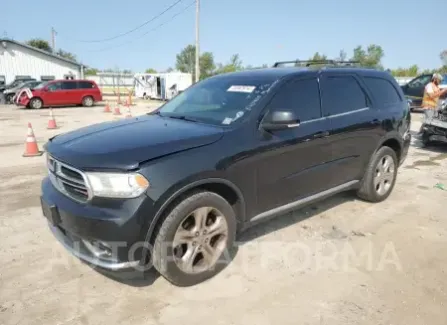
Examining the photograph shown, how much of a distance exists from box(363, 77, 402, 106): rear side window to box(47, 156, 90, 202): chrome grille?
12.0 feet

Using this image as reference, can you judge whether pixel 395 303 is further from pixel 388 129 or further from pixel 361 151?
pixel 388 129

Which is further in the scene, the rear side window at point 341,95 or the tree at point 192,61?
the tree at point 192,61

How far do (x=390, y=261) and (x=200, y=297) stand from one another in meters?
1.86

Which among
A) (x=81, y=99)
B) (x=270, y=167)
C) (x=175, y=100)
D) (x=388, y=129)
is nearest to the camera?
(x=270, y=167)

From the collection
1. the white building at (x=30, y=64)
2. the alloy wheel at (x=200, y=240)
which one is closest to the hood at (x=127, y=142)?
the alloy wheel at (x=200, y=240)

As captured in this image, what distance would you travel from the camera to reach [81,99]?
72.6 feet

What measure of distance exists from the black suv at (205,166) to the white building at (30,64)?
3425 cm

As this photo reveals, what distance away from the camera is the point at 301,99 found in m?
3.66

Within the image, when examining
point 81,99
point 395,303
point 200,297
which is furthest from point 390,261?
point 81,99

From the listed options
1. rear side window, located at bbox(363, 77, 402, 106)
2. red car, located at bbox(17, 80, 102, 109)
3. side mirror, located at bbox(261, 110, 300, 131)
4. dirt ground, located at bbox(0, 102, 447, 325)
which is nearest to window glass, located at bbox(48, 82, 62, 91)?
red car, located at bbox(17, 80, 102, 109)

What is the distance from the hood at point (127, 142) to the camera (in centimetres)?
257

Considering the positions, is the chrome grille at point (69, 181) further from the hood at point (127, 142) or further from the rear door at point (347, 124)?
the rear door at point (347, 124)

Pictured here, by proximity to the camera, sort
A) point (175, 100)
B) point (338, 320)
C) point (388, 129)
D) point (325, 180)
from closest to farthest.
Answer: point (338, 320)
point (325, 180)
point (175, 100)
point (388, 129)

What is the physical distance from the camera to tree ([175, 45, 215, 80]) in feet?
216
